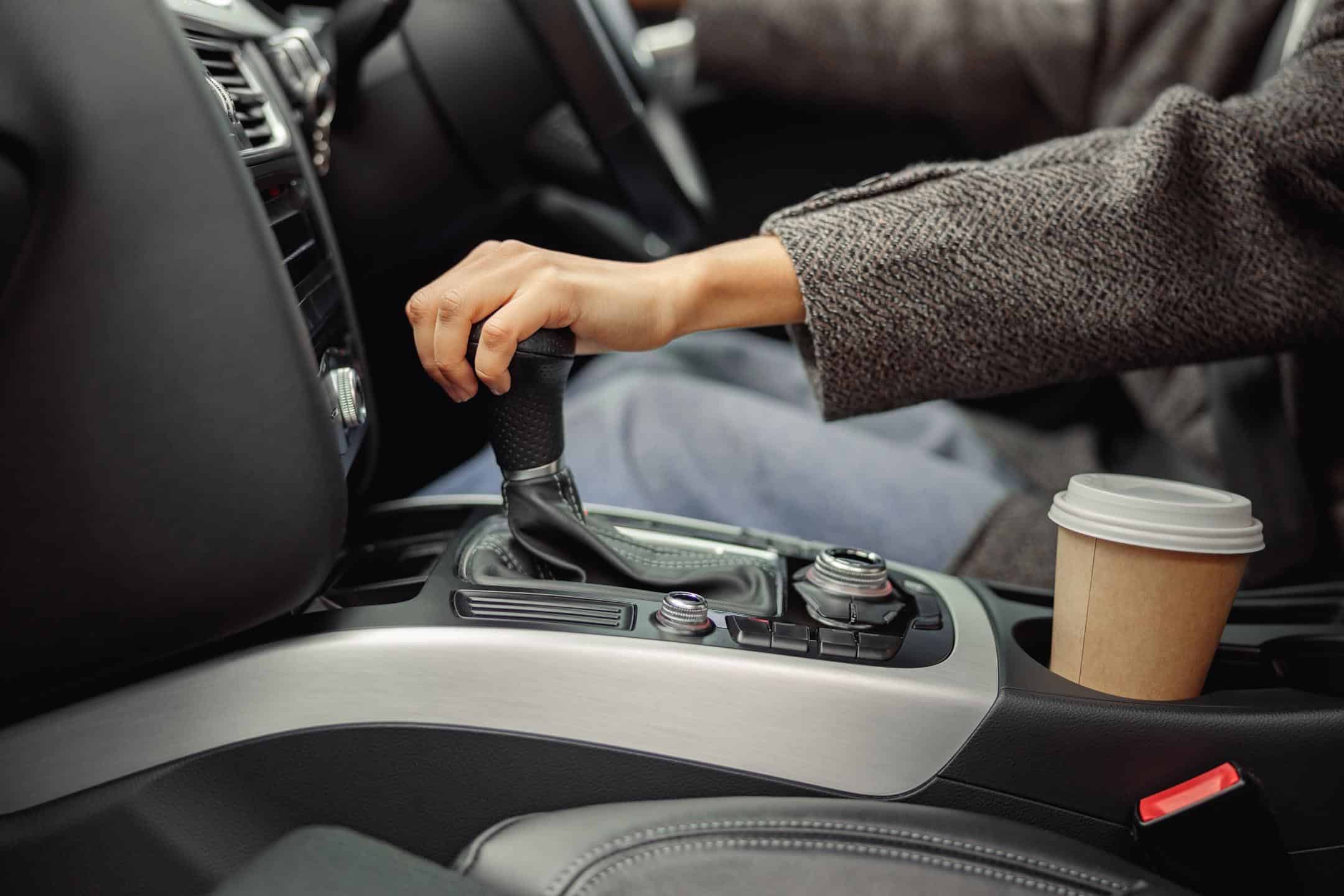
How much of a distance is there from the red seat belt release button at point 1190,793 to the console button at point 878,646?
0.44 ft

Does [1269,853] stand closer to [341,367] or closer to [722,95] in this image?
[341,367]

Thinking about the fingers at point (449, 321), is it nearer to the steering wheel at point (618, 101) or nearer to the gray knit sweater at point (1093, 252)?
the gray knit sweater at point (1093, 252)

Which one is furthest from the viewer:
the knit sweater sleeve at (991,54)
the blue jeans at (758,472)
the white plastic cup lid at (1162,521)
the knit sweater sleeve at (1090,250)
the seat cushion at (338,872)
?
the knit sweater sleeve at (991,54)

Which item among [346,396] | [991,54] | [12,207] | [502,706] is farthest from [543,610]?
[991,54]

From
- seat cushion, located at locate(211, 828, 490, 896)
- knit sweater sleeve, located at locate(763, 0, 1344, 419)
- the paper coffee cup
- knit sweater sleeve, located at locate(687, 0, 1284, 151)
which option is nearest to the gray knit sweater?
knit sweater sleeve, located at locate(763, 0, 1344, 419)

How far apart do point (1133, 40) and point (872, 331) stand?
0.82 metres

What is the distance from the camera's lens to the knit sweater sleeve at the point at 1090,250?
56 cm

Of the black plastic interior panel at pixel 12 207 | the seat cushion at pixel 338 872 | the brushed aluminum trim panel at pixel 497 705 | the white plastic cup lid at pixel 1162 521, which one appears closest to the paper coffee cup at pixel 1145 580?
the white plastic cup lid at pixel 1162 521

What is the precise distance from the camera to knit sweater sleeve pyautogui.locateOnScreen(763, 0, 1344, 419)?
0.56 m

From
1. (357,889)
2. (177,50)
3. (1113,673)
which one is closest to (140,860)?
(357,889)

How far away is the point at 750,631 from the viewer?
492 mm

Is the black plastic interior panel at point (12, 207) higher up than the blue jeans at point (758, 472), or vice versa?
the black plastic interior panel at point (12, 207)

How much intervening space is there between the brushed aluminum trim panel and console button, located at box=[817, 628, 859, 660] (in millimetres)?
14

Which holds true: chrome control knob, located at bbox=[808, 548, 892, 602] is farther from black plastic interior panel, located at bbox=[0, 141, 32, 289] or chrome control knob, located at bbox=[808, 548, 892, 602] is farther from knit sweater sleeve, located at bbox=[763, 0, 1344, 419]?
black plastic interior panel, located at bbox=[0, 141, 32, 289]
